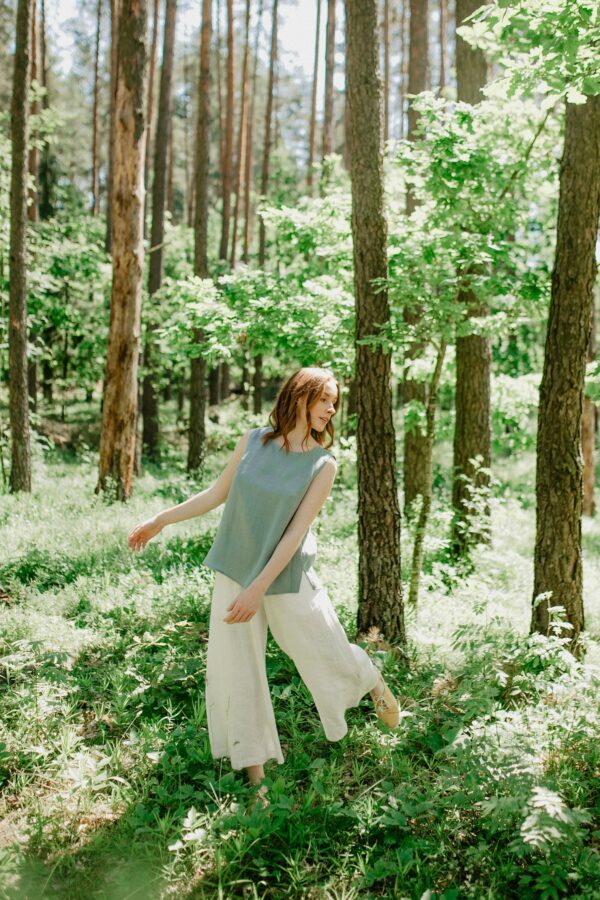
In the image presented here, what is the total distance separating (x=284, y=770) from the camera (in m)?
3.72

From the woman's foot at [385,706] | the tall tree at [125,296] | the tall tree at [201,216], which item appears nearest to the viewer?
the woman's foot at [385,706]

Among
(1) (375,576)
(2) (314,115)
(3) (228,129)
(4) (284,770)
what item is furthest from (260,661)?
(2) (314,115)

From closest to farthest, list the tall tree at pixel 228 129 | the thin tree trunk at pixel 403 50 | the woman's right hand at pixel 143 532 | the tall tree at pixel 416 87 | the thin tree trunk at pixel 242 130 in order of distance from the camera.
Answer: the woman's right hand at pixel 143 532 → the tall tree at pixel 416 87 → the tall tree at pixel 228 129 → the thin tree trunk at pixel 242 130 → the thin tree trunk at pixel 403 50

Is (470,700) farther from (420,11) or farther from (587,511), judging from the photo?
(587,511)

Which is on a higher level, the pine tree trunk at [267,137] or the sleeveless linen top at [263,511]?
the pine tree trunk at [267,137]

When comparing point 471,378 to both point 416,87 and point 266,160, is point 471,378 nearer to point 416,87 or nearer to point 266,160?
point 416,87

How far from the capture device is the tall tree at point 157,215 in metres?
14.5

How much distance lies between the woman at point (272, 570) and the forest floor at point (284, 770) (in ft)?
1.00

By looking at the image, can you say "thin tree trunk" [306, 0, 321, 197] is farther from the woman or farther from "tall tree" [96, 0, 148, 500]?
the woman

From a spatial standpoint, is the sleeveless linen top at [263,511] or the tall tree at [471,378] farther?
the tall tree at [471,378]

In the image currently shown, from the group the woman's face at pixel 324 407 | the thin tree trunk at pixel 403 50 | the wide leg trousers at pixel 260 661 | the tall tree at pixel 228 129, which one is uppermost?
the thin tree trunk at pixel 403 50

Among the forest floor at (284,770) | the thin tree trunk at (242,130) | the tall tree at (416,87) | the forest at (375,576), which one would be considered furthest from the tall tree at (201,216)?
the forest floor at (284,770)

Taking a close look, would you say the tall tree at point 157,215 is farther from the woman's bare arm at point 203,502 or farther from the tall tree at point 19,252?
the woman's bare arm at point 203,502

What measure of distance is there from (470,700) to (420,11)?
383 inches
